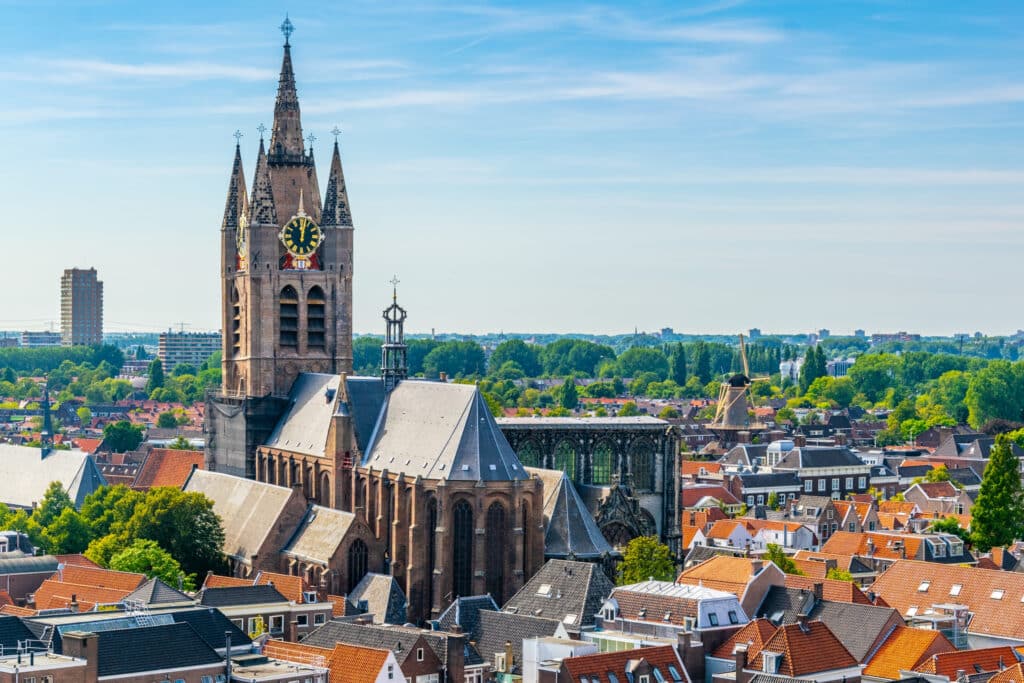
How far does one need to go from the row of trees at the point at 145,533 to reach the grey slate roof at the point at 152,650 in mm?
27493

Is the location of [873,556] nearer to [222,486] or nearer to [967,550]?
[967,550]

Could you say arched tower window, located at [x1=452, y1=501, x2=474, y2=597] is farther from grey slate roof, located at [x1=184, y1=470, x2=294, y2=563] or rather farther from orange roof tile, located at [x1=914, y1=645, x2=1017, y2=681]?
orange roof tile, located at [x1=914, y1=645, x2=1017, y2=681]

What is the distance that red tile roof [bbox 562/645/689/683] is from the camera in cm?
7526

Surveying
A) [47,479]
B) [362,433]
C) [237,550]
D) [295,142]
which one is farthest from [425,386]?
[47,479]

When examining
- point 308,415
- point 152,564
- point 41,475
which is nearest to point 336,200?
point 308,415

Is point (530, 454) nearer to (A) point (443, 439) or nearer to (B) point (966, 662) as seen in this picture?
(A) point (443, 439)

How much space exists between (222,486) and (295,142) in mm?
24445

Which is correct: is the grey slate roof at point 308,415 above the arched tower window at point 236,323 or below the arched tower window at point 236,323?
below

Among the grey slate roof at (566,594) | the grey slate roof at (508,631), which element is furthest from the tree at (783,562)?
the grey slate roof at (508,631)

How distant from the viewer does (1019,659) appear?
84.1 metres

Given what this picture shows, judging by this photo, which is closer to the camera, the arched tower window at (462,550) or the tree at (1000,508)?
the arched tower window at (462,550)

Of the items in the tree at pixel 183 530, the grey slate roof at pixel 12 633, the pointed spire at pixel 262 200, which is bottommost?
the grey slate roof at pixel 12 633

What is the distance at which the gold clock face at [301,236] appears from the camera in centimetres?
12606

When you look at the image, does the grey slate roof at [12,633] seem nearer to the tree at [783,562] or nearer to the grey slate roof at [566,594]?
the grey slate roof at [566,594]
